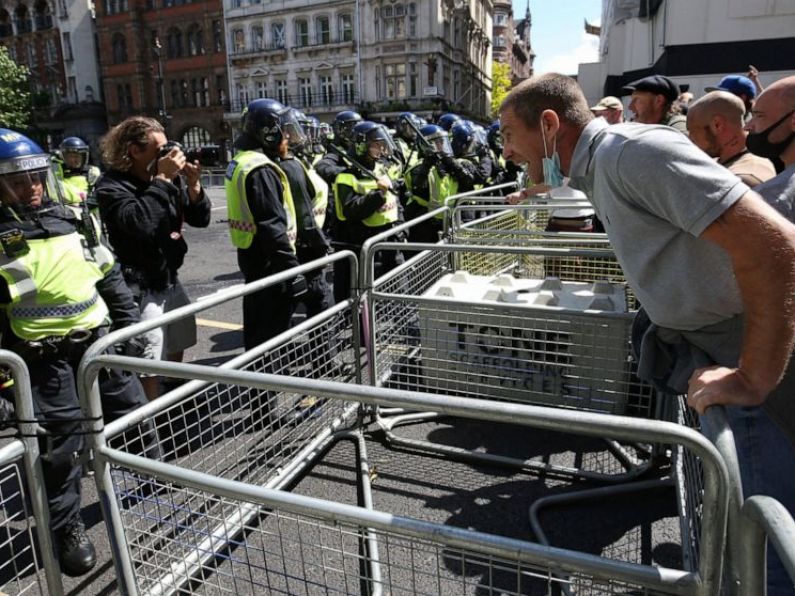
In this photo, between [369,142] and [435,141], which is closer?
[369,142]

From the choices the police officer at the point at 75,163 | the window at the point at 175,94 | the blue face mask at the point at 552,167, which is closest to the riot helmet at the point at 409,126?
the police officer at the point at 75,163

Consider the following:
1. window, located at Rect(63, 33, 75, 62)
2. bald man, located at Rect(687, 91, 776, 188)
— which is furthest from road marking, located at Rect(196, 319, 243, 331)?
window, located at Rect(63, 33, 75, 62)

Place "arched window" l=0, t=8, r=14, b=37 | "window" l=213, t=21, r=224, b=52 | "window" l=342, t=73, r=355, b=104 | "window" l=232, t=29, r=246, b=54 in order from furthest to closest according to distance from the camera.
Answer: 1. "arched window" l=0, t=8, r=14, b=37
2. "window" l=213, t=21, r=224, b=52
3. "window" l=232, t=29, r=246, b=54
4. "window" l=342, t=73, r=355, b=104

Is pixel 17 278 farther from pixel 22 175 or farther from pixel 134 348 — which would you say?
pixel 134 348

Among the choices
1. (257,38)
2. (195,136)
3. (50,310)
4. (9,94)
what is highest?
(257,38)

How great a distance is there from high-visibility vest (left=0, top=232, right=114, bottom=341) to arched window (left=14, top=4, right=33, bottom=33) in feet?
237

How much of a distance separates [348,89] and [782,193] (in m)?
51.0

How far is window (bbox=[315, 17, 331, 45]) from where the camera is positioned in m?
49.5

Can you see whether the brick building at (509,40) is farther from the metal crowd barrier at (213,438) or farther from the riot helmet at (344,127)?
the metal crowd barrier at (213,438)

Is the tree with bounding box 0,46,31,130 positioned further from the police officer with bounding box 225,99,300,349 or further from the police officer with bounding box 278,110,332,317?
the police officer with bounding box 225,99,300,349

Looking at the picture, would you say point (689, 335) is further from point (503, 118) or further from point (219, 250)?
point (219, 250)

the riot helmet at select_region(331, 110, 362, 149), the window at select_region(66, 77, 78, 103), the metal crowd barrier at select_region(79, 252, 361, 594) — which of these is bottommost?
the metal crowd barrier at select_region(79, 252, 361, 594)

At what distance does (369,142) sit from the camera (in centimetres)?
608

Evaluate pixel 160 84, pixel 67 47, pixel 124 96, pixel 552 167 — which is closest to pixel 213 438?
pixel 552 167
